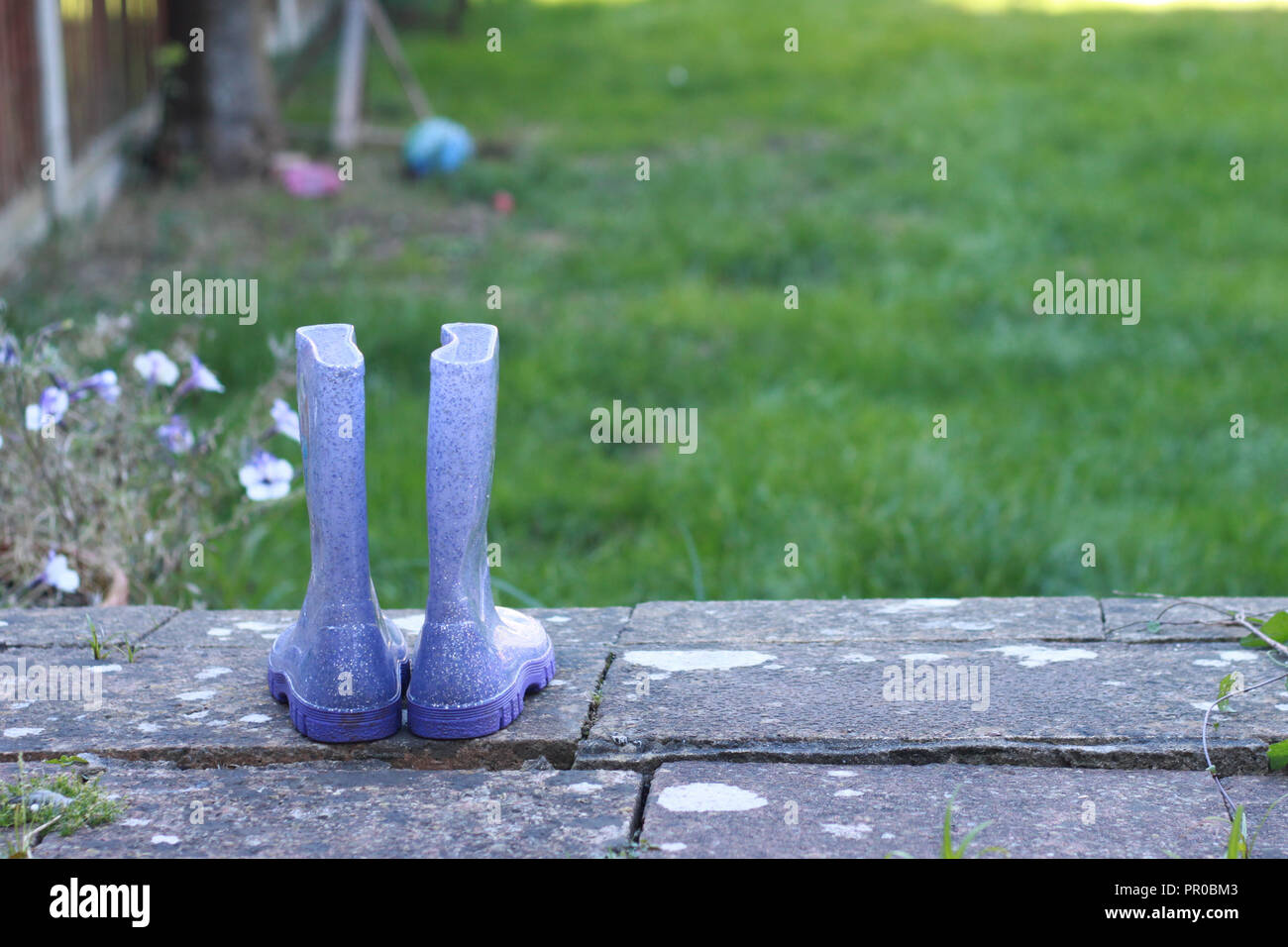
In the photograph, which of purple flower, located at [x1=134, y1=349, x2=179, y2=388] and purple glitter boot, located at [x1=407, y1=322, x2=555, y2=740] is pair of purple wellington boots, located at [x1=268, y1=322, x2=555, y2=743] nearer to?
purple glitter boot, located at [x1=407, y1=322, x2=555, y2=740]

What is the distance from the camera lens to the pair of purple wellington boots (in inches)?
66.2

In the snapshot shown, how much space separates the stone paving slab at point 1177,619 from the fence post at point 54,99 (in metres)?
5.47

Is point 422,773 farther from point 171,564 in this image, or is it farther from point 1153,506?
point 1153,506

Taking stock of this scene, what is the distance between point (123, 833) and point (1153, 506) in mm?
3206

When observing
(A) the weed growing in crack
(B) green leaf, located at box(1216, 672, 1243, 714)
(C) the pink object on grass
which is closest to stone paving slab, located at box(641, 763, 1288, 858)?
(B) green leaf, located at box(1216, 672, 1243, 714)

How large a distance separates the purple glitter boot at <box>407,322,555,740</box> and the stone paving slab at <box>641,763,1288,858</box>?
10.5 inches

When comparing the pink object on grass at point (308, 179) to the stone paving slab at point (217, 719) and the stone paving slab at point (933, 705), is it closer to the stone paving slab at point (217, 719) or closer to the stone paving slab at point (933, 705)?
the stone paving slab at point (217, 719)

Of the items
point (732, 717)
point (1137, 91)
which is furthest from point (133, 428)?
point (1137, 91)

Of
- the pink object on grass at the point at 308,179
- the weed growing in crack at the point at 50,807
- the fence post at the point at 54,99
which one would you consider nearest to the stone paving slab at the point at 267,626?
the weed growing in crack at the point at 50,807

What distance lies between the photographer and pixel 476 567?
1.78m

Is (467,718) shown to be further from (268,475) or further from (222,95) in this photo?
(222,95)

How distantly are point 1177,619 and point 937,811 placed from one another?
843 mm

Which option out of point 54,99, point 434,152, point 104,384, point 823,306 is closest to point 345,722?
point 104,384

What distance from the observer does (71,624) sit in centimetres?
229
